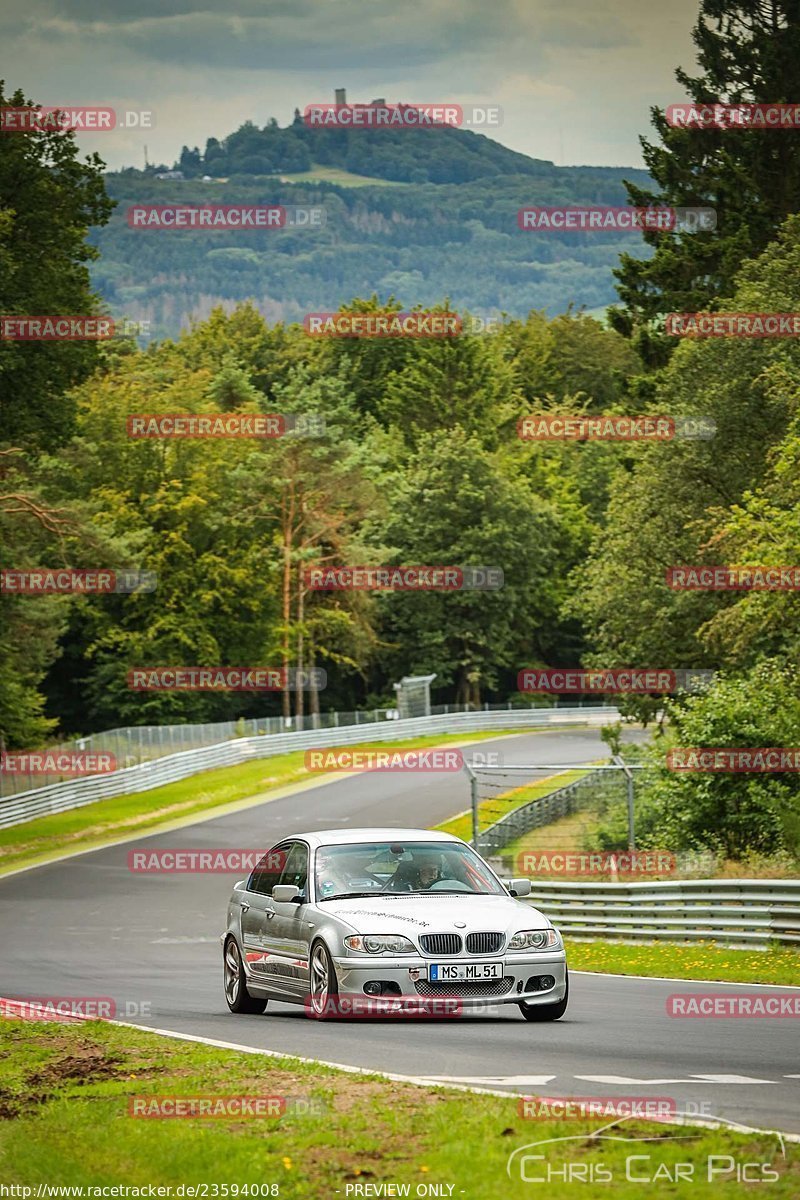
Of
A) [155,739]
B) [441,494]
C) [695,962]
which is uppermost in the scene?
[695,962]

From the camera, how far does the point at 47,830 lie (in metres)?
52.2

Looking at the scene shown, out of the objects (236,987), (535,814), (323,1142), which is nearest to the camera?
(323,1142)

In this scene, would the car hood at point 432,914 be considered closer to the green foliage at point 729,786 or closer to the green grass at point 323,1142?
the green grass at point 323,1142

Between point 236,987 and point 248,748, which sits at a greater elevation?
point 236,987

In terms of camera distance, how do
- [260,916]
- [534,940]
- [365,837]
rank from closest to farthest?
[534,940], [365,837], [260,916]

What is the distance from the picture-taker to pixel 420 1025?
46.2 feet

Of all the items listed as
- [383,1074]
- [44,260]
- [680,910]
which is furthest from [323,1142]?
[44,260]

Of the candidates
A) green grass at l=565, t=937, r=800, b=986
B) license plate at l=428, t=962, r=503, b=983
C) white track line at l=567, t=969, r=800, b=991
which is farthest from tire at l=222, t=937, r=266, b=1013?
green grass at l=565, t=937, r=800, b=986

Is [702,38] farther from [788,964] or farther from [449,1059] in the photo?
[449,1059]

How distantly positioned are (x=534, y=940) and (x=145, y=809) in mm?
44664

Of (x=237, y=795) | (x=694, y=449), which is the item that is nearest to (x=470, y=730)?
(x=237, y=795)

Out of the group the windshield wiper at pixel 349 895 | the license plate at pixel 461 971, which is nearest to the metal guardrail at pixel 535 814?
the windshield wiper at pixel 349 895

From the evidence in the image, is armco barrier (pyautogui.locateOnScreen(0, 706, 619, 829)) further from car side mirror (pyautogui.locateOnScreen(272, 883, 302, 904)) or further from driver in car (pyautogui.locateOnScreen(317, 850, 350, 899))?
car side mirror (pyautogui.locateOnScreen(272, 883, 302, 904))

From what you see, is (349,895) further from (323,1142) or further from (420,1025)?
(323,1142)
